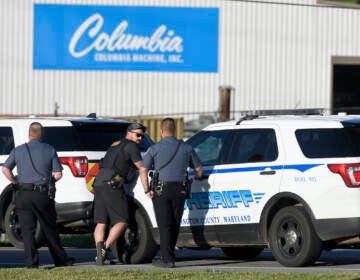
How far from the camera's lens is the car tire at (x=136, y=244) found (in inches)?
603

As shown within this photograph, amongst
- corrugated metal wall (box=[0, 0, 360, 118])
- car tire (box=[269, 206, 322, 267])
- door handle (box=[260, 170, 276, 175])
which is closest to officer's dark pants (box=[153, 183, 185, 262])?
door handle (box=[260, 170, 276, 175])

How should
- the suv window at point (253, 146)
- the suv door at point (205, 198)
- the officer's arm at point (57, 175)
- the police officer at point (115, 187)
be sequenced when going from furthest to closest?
the police officer at point (115, 187) < the suv door at point (205, 198) < the officer's arm at point (57, 175) < the suv window at point (253, 146)

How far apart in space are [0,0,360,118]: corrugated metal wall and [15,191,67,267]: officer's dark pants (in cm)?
2593

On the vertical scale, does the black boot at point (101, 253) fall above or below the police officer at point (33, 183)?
below

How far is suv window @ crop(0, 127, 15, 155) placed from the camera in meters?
18.2

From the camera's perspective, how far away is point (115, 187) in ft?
49.6

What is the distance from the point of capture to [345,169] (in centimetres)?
1365

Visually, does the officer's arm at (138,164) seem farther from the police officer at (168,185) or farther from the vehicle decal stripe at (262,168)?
the vehicle decal stripe at (262,168)

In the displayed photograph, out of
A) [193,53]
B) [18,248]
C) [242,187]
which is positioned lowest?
[18,248]

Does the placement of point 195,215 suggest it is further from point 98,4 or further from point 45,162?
point 98,4

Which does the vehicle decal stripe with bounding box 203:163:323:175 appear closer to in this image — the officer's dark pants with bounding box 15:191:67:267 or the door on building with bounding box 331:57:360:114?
the officer's dark pants with bounding box 15:191:67:267

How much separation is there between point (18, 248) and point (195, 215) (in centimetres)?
386

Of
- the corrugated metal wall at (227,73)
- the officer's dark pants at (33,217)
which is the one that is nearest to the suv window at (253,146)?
the officer's dark pants at (33,217)

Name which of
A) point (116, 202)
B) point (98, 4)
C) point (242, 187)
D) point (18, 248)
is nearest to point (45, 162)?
point (116, 202)
